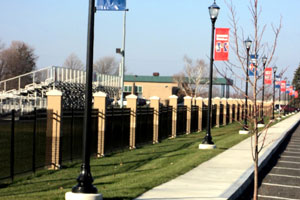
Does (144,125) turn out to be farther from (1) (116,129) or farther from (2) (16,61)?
(2) (16,61)

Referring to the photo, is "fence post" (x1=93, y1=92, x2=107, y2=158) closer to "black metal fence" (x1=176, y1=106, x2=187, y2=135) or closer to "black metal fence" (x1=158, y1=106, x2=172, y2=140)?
"black metal fence" (x1=158, y1=106, x2=172, y2=140)

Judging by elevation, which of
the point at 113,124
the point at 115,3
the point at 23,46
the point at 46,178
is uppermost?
the point at 23,46

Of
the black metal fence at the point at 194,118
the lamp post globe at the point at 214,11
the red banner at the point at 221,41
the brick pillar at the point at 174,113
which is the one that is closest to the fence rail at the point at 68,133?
the brick pillar at the point at 174,113

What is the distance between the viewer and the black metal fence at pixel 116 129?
1714cm

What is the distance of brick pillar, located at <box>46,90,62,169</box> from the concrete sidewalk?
12.2ft

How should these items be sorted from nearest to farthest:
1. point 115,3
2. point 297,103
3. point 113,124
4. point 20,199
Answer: point 20,199
point 115,3
point 113,124
point 297,103

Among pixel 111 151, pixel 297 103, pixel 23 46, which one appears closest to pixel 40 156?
pixel 111 151

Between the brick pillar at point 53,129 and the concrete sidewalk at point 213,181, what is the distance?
3.72 metres

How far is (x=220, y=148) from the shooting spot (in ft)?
62.0

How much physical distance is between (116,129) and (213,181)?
7.07 metres

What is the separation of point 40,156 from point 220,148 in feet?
25.6

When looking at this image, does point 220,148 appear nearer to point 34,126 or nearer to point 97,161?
point 97,161

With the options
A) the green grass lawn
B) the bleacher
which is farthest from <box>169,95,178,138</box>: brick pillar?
the bleacher

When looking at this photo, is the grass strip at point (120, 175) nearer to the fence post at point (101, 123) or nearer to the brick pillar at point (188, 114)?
the fence post at point (101, 123)
